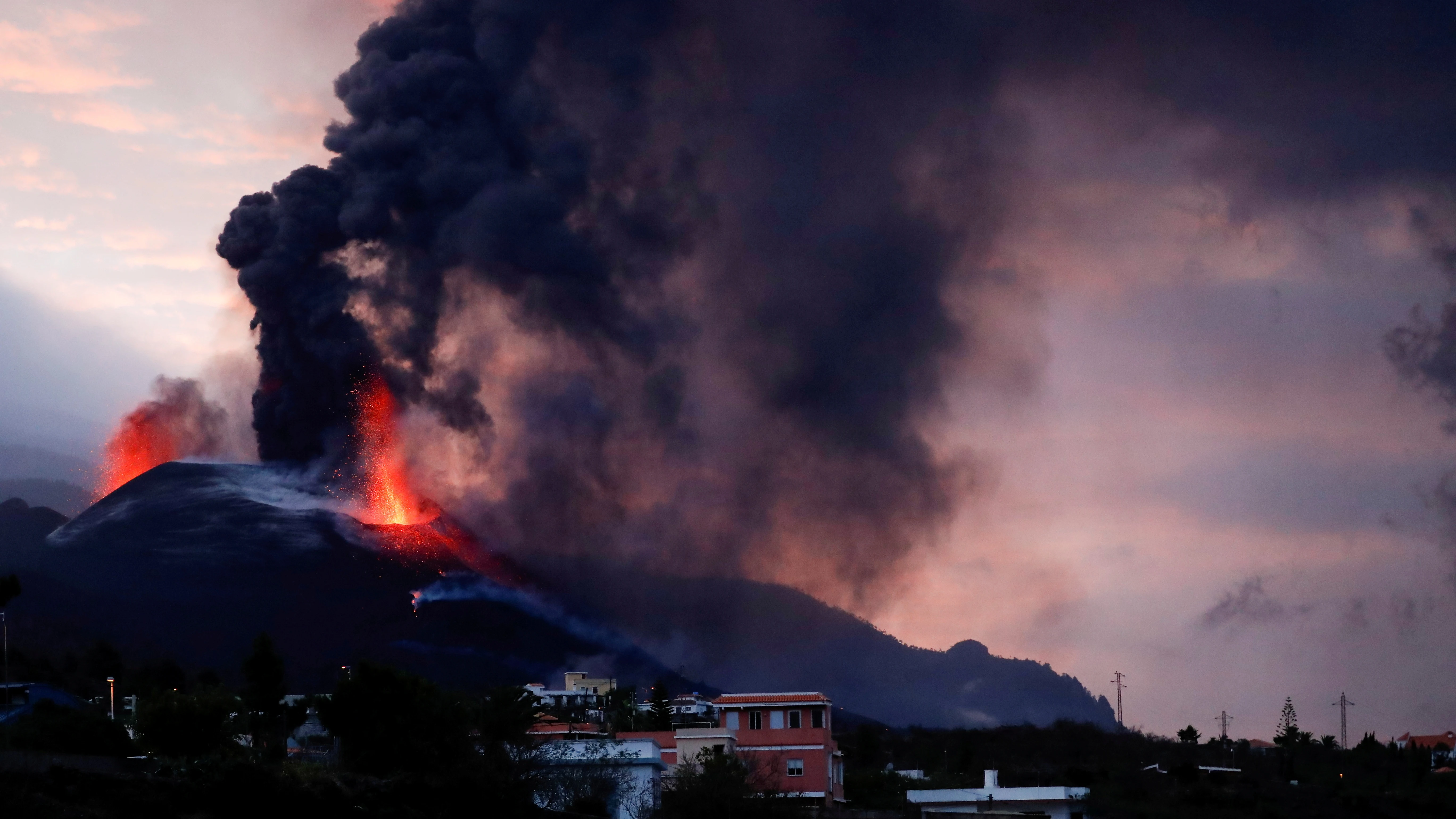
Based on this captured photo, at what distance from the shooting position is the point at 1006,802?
6844 centimetres

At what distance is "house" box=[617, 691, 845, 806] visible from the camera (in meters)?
71.1

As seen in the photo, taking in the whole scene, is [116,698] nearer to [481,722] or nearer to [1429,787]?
Answer: [481,722]

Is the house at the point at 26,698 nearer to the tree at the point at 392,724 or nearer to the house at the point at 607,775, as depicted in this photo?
the tree at the point at 392,724

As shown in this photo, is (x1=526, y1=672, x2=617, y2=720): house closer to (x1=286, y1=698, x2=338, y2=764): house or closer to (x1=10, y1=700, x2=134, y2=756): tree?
(x1=286, y1=698, x2=338, y2=764): house

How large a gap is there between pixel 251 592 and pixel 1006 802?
428ft

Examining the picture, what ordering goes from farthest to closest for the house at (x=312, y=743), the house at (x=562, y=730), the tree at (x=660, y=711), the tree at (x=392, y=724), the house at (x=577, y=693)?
1. the house at (x=577, y=693)
2. the tree at (x=660, y=711)
3. the house at (x=562, y=730)
4. the house at (x=312, y=743)
5. the tree at (x=392, y=724)

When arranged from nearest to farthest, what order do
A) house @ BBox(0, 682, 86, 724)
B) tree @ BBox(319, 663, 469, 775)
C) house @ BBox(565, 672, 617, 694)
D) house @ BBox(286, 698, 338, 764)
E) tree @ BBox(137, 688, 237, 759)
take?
tree @ BBox(319, 663, 469, 775), tree @ BBox(137, 688, 237, 759), house @ BBox(286, 698, 338, 764), house @ BBox(0, 682, 86, 724), house @ BBox(565, 672, 617, 694)

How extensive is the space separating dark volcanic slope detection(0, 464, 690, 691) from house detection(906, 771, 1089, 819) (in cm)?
9080

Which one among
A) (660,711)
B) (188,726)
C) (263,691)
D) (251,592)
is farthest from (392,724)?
(251,592)

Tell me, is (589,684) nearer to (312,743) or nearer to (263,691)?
(312,743)

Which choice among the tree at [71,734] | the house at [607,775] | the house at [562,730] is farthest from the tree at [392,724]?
the tree at [71,734]

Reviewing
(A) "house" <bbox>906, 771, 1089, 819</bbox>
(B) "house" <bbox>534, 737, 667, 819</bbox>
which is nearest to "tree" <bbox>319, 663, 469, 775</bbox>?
(B) "house" <bbox>534, 737, 667, 819</bbox>

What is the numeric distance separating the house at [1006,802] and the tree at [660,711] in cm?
1608

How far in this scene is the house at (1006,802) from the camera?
223 ft
